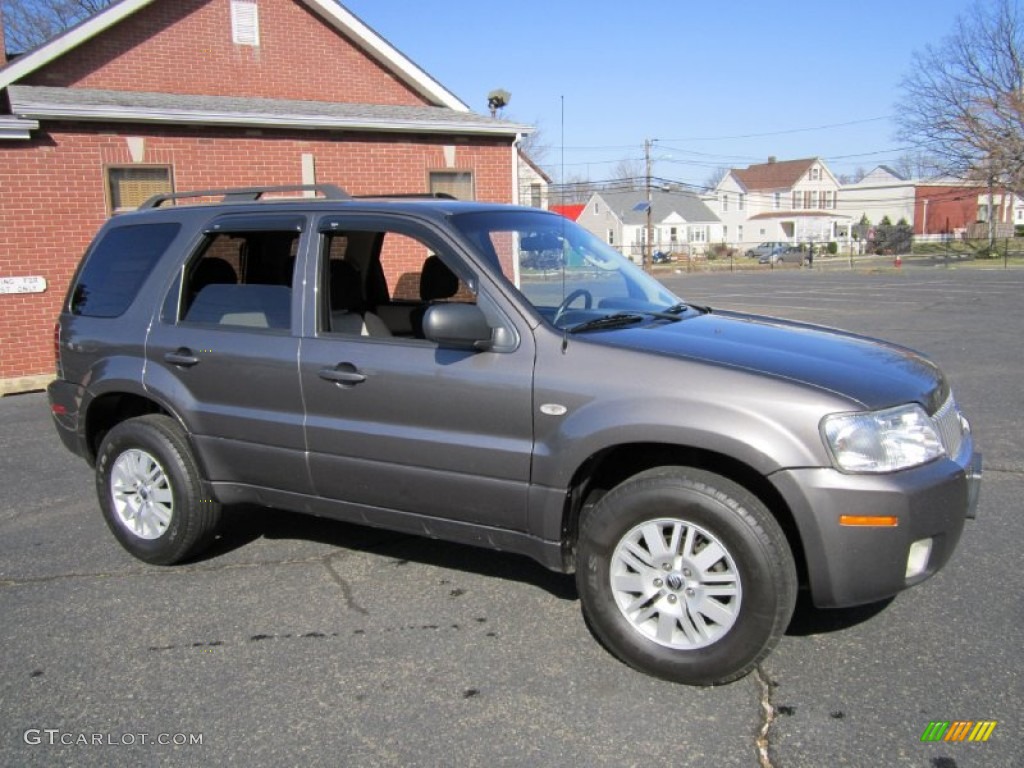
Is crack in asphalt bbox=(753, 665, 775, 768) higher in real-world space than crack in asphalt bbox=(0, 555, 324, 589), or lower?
higher

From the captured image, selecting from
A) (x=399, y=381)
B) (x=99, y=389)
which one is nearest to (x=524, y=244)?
(x=399, y=381)

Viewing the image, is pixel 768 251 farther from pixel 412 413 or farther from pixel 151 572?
pixel 412 413

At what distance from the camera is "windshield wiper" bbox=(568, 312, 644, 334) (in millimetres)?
3609

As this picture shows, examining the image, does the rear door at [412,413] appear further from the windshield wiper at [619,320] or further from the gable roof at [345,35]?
the gable roof at [345,35]

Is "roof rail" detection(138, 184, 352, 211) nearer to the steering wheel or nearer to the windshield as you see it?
the windshield

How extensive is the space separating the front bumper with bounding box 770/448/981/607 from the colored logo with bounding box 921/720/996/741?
17.8 inches

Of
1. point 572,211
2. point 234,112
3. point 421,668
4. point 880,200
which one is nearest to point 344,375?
point 421,668

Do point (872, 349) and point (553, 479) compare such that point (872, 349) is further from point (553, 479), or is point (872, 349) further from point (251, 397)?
point (251, 397)

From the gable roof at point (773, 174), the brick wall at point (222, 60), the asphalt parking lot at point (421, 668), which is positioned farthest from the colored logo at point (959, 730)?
the gable roof at point (773, 174)

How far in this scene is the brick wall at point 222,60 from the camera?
1225cm

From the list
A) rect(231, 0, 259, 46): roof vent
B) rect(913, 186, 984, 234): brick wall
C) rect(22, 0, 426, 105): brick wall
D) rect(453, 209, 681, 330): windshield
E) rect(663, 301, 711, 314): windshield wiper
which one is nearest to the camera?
rect(453, 209, 681, 330): windshield

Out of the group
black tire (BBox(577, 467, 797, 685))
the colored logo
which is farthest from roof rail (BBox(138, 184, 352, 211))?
the colored logo

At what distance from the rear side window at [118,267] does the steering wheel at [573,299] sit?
2.21 metres

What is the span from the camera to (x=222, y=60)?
1319 cm
